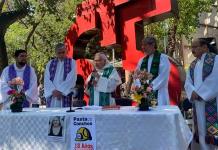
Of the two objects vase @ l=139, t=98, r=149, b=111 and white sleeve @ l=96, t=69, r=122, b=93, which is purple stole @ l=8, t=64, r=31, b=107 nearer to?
white sleeve @ l=96, t=69, r=122, b=93

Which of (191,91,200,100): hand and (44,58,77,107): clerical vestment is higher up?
(44,58,77,107): clerical vestment

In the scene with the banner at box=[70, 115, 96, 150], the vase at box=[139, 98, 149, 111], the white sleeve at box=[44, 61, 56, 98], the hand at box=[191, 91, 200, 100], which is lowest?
the banner at box=[70, 115, 96, 150]

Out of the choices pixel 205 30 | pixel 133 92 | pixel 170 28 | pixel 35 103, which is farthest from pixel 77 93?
pixel 205 30

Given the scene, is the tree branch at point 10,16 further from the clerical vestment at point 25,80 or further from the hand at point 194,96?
the hand at point 194,96

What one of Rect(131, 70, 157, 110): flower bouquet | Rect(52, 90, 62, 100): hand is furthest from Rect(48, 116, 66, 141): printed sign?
Rect(52, 90, 62, 100): hand

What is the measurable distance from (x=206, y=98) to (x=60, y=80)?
276 centimetres

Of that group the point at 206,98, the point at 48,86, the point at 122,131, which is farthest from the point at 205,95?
the point at 48,86

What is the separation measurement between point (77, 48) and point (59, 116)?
18.4 ft

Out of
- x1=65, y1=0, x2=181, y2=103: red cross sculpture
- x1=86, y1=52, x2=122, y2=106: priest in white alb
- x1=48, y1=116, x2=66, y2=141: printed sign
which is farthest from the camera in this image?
x1=65, y1=0, x2=181, y2=103: red cross sculpture

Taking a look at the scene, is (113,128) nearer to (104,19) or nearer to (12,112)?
(12,112)

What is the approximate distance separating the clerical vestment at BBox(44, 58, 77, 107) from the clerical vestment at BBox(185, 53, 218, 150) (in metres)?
2.32

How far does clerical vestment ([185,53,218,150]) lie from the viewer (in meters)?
5.96

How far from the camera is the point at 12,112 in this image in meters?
5.89

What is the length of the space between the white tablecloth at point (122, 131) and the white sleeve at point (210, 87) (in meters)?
A: 1.02
